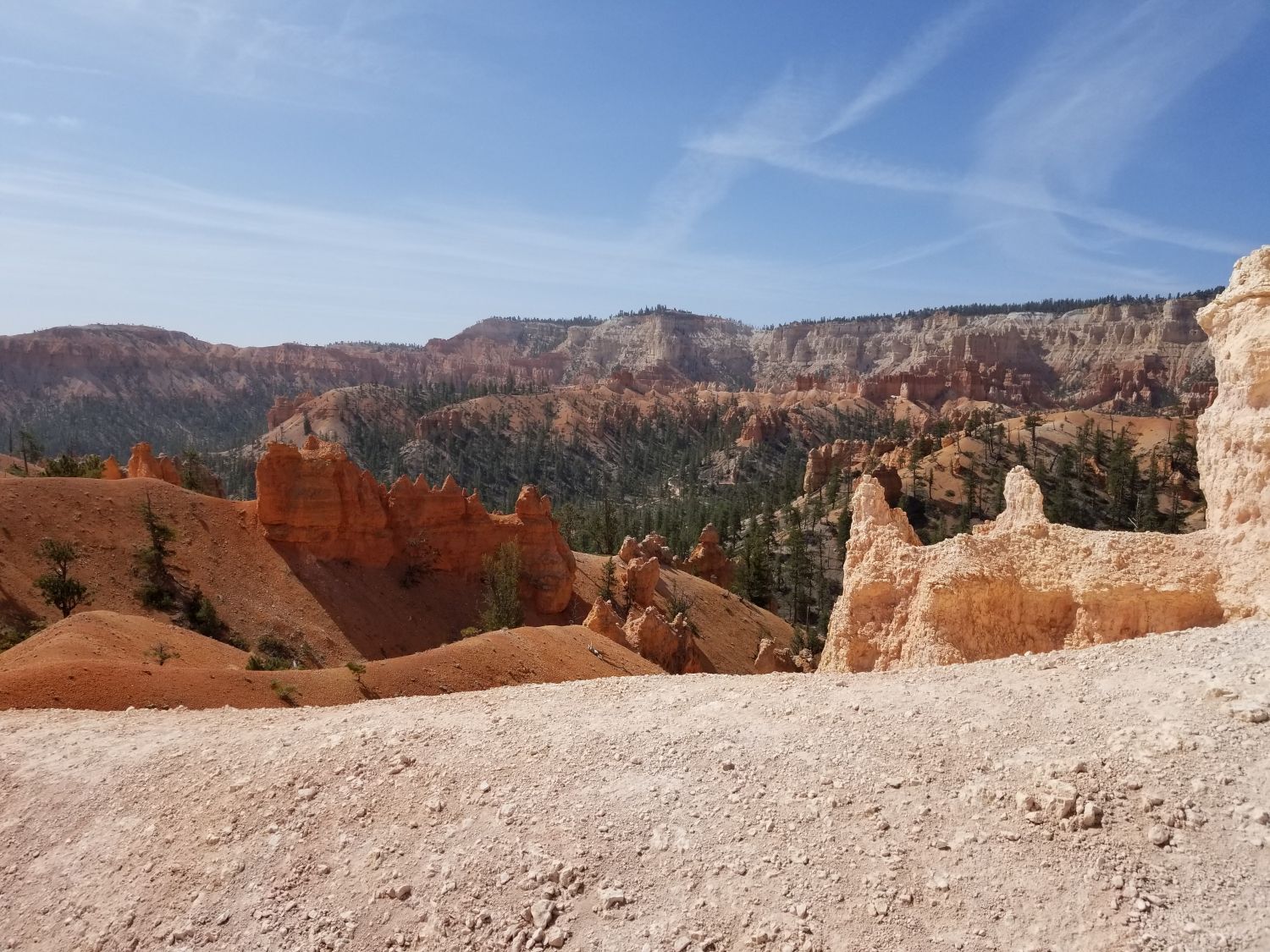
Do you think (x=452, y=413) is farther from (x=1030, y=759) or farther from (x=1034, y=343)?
(x=1034, y=343)

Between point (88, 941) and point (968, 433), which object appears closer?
point (88, 941)

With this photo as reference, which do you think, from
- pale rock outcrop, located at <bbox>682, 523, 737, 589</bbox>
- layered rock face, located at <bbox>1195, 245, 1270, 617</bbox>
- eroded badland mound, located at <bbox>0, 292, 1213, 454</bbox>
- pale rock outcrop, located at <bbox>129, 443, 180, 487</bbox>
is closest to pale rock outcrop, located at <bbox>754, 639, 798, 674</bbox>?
pale rock outcrop, located at <bbox>682, 523, 737, 589</bbox>

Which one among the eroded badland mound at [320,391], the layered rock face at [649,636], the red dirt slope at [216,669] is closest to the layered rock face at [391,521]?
the layered rock face at [649,636]

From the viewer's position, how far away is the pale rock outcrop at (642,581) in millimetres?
37688

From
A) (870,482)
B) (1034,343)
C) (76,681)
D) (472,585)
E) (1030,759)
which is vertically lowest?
(472,585)

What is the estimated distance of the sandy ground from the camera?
206 inches

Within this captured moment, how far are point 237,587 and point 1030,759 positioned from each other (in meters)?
32.1

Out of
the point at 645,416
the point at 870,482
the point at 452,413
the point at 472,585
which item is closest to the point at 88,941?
the point at 870,482

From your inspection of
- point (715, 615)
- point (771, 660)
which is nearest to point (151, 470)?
point (715, 615)

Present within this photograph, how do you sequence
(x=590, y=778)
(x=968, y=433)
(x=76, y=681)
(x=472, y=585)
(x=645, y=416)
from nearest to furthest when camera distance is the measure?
(x=590, y=778)
(x=76, y=681)
(x=472, y=585)
(x=968, y=433)
(x=645, y=416)

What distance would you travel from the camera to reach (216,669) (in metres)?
14.1

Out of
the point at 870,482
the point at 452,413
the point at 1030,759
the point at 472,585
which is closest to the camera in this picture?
the point at 1030,759

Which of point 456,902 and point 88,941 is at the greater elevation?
point 456,902

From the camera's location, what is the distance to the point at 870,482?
14.2 meters
